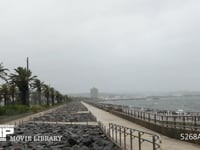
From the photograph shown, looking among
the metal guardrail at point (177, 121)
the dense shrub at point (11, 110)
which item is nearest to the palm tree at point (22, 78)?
the dense shrub at point (11, 110)

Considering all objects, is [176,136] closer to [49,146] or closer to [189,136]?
[189,136]

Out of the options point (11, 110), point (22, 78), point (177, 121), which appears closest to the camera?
point (177, 121)

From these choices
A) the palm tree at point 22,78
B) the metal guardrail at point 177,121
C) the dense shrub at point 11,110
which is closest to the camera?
the metal guardrail at point 177,121

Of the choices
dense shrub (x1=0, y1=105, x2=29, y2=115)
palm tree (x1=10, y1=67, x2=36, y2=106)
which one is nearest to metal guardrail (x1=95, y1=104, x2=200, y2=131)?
dense shrub (x1=0, y1=105, x2=29, y2=115)

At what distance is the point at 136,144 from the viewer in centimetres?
1470

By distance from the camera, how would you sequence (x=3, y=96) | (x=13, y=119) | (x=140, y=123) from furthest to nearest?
(x=3, y=96)
(x=13, y=119)
(x=140, y=123)

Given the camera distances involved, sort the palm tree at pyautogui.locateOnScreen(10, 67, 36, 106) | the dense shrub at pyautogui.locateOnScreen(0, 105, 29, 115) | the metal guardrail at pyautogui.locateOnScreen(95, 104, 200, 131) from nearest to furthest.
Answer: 1. the metal guardrail at pyautogui.locateOnScreen(95, 104, 200, 131)
2. the dense shrub at pyautogui.locateOnScreen(0, 105, 29, 115)
3. the palm tree at pyautogui.locateOnScreen(10, 67, 36, 106)

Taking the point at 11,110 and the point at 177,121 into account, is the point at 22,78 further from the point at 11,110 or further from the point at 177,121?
the point at 177,121

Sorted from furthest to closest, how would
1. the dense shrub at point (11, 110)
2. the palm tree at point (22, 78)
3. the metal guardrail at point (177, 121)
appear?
the palm tree at point (22, 78) → the dense shrub at point (11, 110) → the metal guardrail at point (177, 121)

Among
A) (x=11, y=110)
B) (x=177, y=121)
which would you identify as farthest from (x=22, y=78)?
(x=177, y=121)

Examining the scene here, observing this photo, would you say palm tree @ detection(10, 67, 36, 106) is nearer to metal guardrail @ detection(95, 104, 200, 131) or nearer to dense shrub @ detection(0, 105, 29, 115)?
dense shrub @ detection(0, 105, 29, 115)

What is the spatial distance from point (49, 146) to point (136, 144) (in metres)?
6.71

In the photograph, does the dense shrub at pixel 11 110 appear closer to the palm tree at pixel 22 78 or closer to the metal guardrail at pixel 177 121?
the palm tree at pixel 22 78

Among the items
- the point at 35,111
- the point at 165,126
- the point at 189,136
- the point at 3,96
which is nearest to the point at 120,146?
the point at 189,136
